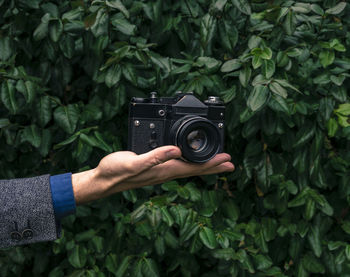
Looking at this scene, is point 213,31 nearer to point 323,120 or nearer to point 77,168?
point 323,120

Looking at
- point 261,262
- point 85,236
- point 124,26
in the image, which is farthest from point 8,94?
point 261,262

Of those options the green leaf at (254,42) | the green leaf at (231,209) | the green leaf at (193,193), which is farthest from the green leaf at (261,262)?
the green leaf at (254,42)

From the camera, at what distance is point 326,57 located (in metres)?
1.21

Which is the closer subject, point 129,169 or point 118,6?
point 129,169

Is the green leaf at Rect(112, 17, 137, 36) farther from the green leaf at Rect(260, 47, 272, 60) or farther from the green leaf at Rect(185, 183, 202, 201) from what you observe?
the green leaf at Rect(185, 183, 202, 201)

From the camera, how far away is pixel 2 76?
1168 millimetres

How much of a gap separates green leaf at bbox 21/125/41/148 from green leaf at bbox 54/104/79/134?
0.08 meters

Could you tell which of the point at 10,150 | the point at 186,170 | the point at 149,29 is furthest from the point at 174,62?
the point at 10,150

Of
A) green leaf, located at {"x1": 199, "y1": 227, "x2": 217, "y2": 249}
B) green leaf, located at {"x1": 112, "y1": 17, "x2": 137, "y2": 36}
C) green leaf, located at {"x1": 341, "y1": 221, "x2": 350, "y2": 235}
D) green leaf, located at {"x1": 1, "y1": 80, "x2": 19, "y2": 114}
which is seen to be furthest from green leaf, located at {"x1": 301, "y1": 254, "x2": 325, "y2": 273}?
green leaf, located at {"x1": 1, "y1": 80, "x2": 19, "y2": 114}

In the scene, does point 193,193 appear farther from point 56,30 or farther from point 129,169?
point 56,30

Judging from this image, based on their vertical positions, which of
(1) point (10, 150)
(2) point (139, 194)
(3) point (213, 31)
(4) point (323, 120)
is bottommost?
(2) point (139, 194)

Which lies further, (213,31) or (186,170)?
(213,31)

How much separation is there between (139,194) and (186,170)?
1.20 feet

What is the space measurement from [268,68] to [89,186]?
1.75ft
